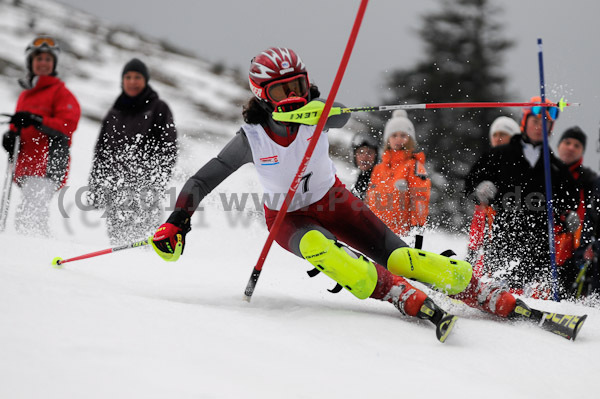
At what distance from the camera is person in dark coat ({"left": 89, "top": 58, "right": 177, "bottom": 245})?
235 inches

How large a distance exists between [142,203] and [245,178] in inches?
117

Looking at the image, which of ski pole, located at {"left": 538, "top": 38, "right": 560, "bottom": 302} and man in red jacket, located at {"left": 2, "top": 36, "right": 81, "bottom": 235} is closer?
ski pole, located at {"left": 538, "top": 38, "right": 560, "bottom": 302}

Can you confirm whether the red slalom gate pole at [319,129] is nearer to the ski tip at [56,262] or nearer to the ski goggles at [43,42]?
the ski tip at [56,262]

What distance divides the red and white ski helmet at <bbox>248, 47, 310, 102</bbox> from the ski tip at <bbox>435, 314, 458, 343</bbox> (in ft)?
5.18

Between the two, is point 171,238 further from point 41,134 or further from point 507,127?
point 507,127

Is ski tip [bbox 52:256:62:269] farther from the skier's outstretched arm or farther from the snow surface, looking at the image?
the skier's outstretched arm

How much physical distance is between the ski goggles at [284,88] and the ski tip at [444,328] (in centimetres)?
150

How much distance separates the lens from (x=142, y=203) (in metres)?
6.25

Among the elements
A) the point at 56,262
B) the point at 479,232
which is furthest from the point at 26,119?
the point at 479,232

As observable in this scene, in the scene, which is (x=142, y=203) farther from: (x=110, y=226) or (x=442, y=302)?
(x=442, y=302)

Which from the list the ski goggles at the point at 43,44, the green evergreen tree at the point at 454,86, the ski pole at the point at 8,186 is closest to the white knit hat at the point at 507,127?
the ski goggles at the point at 43,44

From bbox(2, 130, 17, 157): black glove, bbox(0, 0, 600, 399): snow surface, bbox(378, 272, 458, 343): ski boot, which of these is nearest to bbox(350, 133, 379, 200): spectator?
bbox(0, 0, 600, 399): snow surface

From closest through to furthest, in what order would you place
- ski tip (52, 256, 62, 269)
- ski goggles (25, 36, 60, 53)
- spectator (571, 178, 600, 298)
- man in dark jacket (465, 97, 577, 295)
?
1. ski tip (52, 256, 62, 269)
2. spectator (571, 178, 600, 298)
3. man in dark jacket (465, 97, 577, 295)
4. ski goggles (25, 36, 60, 53)

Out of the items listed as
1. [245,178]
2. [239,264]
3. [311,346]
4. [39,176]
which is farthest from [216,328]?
[245,178]
